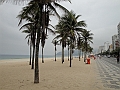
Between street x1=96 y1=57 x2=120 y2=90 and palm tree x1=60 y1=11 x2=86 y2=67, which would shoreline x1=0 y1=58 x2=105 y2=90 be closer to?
street x1=96 y1=57 x2=120 y2=90

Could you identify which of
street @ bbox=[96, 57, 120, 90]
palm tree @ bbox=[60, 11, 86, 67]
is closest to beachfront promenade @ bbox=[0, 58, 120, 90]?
street @ bbox=[96, 57, 120, 90]

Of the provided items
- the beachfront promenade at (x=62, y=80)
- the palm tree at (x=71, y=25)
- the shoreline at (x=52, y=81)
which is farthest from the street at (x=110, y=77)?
the palm tree at (x=71, y=25)

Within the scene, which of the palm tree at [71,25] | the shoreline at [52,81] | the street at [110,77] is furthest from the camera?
the palm tree at [71,25]

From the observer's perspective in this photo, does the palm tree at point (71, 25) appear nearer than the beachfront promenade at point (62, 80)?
No

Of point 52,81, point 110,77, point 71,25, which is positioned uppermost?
point 71,25

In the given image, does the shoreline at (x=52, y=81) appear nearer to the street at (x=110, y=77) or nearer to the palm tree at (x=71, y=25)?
the street at (x=110, y=77)

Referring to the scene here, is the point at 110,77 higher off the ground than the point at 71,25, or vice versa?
the point at 71,25

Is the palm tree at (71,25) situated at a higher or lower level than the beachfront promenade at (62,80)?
higher

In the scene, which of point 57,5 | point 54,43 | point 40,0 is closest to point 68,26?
point 57,5

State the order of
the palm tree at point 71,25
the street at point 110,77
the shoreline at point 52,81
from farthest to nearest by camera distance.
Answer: the palm tree at point 71,25, the street at point 110,77, the shoreline at point 52,81

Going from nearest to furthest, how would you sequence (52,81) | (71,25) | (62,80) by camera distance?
(52,81) < (62,80) < (71,25)

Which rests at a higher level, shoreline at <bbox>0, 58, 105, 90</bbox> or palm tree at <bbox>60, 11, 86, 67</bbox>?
palm tree at <bbox>60, 11, 86, 67</bbox>

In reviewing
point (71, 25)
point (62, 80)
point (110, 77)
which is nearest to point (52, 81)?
point (62, 80)

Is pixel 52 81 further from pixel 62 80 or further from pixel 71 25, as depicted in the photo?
pixel 71 25
